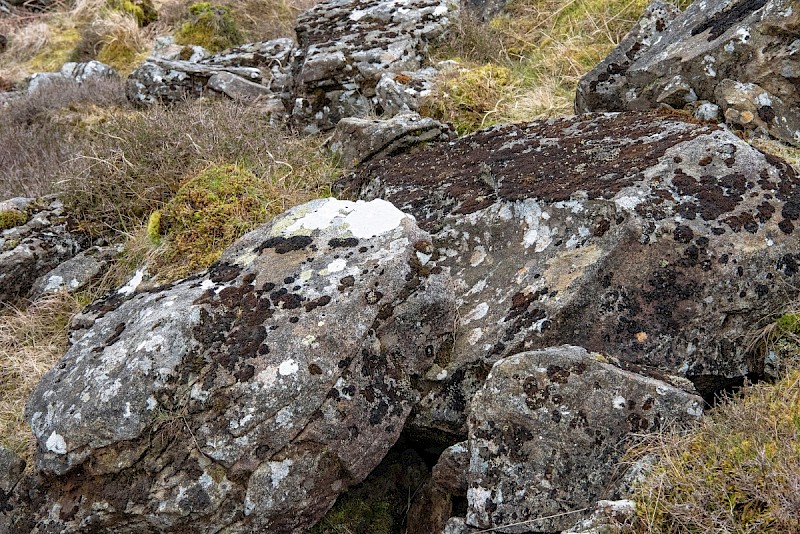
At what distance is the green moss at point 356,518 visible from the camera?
3232 millimetres

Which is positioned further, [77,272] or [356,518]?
[77,272]

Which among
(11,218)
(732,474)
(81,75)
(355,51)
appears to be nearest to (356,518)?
(732,474)

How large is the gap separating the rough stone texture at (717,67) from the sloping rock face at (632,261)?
103 cm

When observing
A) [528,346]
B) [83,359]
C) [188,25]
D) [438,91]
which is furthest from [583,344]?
[188,25]

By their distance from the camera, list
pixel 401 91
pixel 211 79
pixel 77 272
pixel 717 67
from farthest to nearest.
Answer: pixel 211 79
pixel 401 91
pixel 77 272
pixel 717 67

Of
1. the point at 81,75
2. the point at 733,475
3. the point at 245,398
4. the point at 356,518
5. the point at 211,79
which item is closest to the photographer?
the point at 733,475

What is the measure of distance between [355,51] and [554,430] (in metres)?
5.30

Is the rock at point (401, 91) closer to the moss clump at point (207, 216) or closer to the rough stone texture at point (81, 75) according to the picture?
the moss clump at point (207, 216)

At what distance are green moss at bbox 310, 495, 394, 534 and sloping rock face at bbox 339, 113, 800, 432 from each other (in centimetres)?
56

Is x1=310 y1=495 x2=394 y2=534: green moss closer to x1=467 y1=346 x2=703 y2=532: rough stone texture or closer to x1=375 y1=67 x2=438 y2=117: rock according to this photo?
x1=467 y1=346 x2=703 y2=532: rough stone texture

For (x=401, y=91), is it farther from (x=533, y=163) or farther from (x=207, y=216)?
(x=533, y=163)

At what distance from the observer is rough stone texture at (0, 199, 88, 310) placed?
5.08 m

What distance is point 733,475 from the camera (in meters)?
2.10

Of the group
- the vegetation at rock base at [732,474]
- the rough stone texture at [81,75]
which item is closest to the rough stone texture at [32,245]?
the vegetation at rock base at [732,474]
